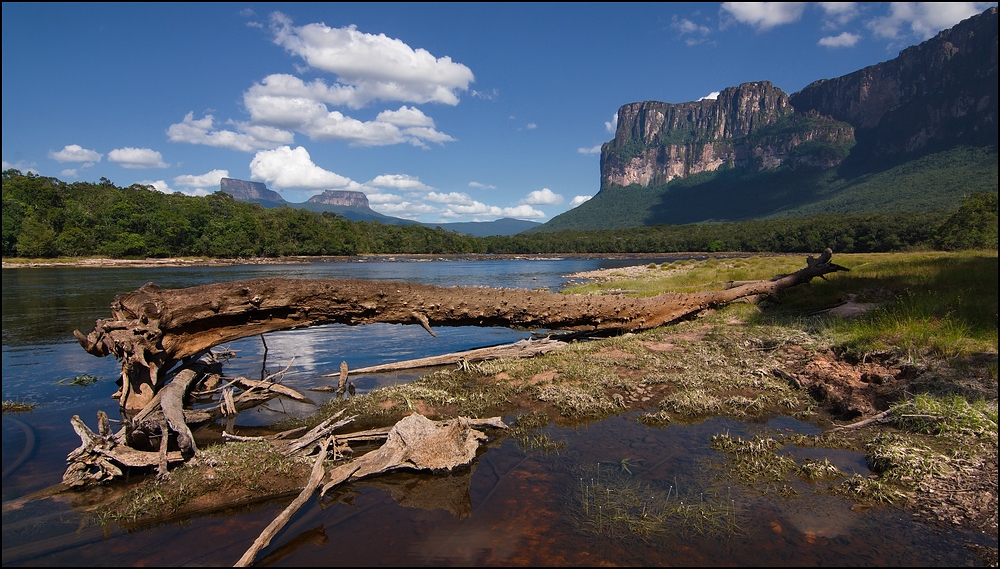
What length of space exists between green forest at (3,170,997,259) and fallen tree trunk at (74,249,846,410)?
173ft

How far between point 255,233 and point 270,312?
112 metres

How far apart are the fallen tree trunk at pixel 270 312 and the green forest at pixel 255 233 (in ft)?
173

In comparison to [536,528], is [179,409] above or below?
above

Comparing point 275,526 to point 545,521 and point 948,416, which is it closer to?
point 545,521

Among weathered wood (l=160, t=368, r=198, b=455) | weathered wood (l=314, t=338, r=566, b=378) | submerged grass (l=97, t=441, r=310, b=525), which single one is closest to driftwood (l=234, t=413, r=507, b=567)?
submerged grass (l=97, t=441, r=310, b=525)

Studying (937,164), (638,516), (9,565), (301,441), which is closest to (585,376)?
(638,516)

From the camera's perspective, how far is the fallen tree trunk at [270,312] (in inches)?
322

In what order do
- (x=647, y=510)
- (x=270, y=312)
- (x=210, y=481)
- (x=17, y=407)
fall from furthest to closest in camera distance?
(x=17, y=407)
(x=270, y=312)
(x=210, y=481)
(x=647, y=510)

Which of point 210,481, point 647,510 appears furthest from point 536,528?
point 210,481

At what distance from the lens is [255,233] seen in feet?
357

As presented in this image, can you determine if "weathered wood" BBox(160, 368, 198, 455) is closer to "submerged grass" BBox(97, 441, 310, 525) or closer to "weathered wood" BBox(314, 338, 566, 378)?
"submerged grass" BBox(97, 441, 310, 525)

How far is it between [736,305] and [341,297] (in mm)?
12488

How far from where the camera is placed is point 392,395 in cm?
929

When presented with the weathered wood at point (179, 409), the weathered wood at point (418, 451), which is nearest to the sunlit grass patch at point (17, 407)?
the weathered wood at point (179, 409)
